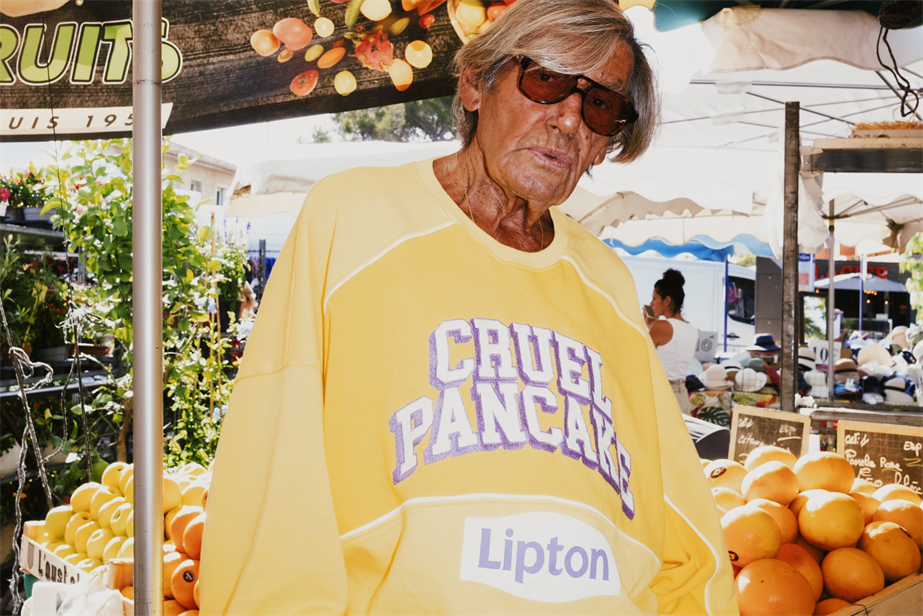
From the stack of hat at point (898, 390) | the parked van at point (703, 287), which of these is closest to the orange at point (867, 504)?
the stack of hat at point (898, 390)

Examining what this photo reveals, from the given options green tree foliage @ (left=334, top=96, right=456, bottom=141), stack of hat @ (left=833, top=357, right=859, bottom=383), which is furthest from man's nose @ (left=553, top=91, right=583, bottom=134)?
green tree foliage @ (left=334, top=96, right=456, bottom=141)

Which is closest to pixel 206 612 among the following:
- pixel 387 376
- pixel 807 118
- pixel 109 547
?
pixel 387 376

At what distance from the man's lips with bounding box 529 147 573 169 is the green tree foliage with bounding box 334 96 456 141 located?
1624 cm

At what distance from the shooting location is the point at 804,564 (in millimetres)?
2246

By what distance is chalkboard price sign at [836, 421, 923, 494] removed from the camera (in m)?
2.88

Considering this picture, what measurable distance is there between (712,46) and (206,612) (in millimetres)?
2494

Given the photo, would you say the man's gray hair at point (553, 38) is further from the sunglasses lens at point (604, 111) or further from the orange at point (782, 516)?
the orange at point (782, 516)

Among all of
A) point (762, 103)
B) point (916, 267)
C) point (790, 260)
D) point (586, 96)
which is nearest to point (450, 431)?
point (586, 96)

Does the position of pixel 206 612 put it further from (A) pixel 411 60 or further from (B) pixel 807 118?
(B) pixel 807 118

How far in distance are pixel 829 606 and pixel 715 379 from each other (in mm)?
5565

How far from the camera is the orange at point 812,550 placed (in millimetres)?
2386

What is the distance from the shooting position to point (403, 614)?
0.98 meters

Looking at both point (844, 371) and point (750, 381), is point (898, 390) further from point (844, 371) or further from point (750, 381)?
point (750, 381)

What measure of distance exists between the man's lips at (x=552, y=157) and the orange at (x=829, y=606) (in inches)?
67.2
